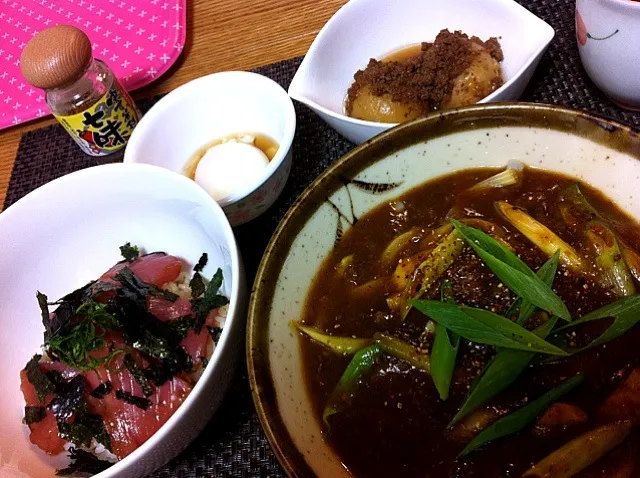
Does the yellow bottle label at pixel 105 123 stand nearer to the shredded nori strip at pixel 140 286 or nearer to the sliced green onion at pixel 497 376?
the shredded nori strip at pixel 140 286

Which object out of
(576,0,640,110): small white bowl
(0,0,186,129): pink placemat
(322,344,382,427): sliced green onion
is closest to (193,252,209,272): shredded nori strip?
(322,344,382,427): sliced green onion

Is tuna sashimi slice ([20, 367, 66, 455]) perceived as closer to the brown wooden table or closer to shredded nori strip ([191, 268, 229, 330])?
shredded nori strip ([191, 268, 229, 330])

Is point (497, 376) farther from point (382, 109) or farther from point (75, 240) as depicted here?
point (75, 240)

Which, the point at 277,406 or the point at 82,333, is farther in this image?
the point at 82,333

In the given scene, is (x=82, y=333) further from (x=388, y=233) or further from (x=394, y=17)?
(x=394, y=17)

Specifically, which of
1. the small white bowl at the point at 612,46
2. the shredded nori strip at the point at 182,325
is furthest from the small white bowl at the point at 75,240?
the small white bowl at the point at 612,46

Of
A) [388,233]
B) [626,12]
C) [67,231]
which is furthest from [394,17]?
[67,231]
